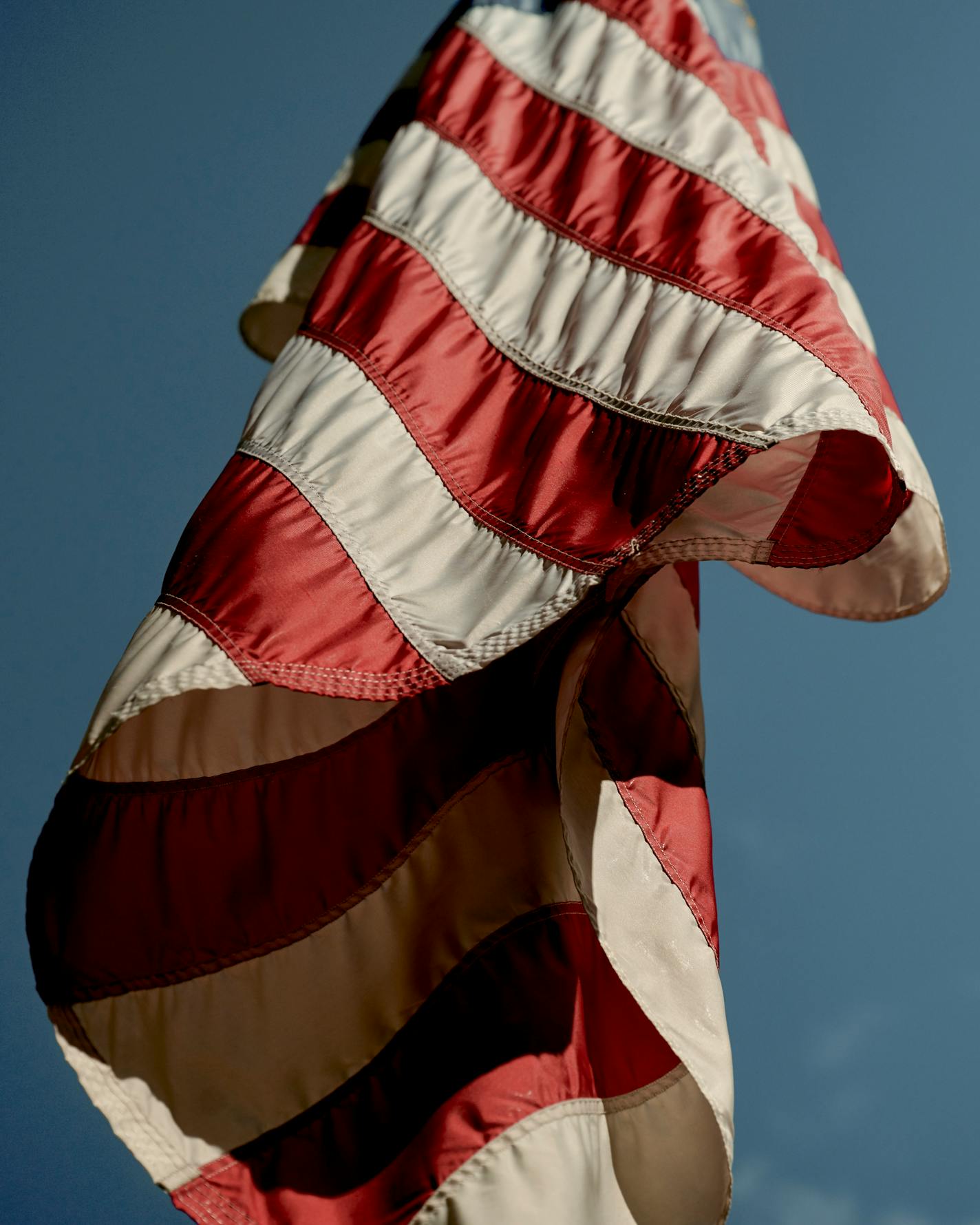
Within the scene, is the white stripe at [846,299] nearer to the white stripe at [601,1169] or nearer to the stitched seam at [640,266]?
the stitched seam at [640,266]

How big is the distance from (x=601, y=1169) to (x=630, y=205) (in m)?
1.30

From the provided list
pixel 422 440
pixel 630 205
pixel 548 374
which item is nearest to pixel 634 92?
pixel 630 205

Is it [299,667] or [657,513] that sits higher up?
[657,513]

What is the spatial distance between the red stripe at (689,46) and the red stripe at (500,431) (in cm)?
60

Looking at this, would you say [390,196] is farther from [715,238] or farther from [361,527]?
[361,527]

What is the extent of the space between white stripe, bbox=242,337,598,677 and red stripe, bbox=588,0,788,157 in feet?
2.71

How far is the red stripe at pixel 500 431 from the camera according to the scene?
153 cm

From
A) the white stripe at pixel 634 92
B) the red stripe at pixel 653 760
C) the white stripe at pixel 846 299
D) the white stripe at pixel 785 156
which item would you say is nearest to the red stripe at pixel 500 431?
the red stripe at pixel 653 760

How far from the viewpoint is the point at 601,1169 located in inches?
59.6

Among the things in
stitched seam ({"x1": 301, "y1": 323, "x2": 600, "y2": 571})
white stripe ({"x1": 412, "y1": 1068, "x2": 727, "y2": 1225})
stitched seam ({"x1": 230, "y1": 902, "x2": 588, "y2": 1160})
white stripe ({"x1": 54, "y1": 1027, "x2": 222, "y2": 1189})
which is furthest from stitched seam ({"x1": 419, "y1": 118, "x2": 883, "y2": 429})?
white stripe ({"x1": 54, "y1": 1027, "x2": 222, "y2": 1189})

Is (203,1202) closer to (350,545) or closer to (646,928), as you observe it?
(646,928)

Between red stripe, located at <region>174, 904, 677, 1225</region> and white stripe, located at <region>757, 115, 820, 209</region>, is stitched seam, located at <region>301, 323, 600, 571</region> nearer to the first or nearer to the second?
red stripe, located at <region>174, 904, 677, 1225</region>

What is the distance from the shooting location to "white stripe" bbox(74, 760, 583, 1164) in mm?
1553

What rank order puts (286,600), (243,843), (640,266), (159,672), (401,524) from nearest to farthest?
(159,672) < (286,600) < (401,524) < (243,843) < (640,266)
